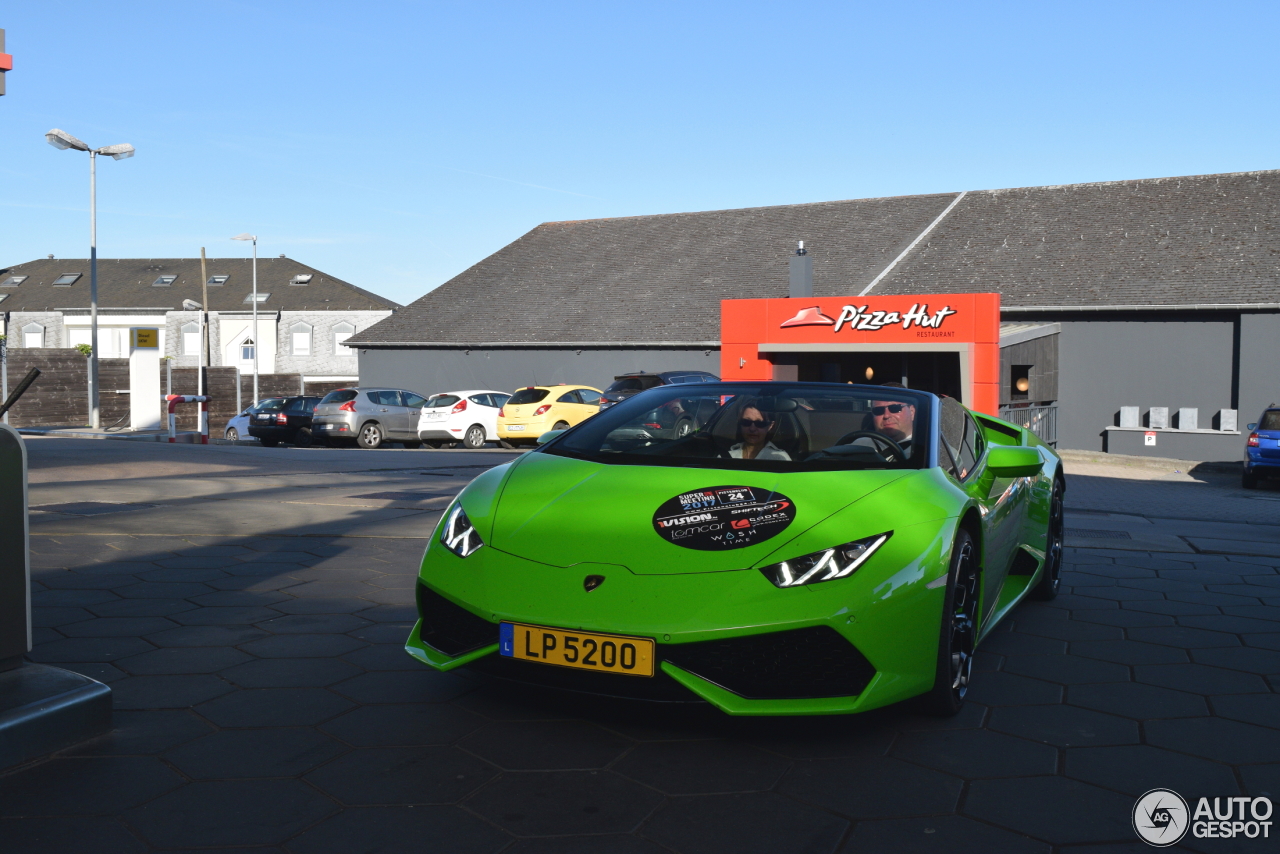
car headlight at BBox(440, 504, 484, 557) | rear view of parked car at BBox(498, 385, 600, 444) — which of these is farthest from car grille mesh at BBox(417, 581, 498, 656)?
rear view of parked car at BBox(498, 385, 600, 444)

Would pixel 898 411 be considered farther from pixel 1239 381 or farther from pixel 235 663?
pixel 1239 381

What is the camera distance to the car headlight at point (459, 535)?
3.72m

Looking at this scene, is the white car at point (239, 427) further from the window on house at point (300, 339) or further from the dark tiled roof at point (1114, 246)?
the window on house at point (300, 339)

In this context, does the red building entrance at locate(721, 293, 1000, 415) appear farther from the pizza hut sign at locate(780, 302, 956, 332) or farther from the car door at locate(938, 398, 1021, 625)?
the car door at locate(938, 398, 1021, 625)

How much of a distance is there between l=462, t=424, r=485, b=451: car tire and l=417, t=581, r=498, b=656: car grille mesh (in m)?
21.1

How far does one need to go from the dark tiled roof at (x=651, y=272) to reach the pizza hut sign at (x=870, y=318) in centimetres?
583

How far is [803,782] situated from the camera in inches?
125

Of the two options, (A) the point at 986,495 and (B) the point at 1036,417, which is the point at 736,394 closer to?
(A) the point at 986,495

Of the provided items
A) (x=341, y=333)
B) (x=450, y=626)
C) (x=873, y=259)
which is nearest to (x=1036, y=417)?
(x=873, y=259)

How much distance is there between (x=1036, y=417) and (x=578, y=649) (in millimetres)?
23788

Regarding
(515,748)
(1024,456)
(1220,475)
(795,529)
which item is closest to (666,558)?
(795,529)

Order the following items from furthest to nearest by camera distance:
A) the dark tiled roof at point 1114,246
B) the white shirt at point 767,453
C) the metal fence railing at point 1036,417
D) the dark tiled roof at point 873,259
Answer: the dark tiled roof at point 873,259, the dark tiled roof at point 1114,246, the metal fence railing at point 1036,417, the white shirt at point 767,453

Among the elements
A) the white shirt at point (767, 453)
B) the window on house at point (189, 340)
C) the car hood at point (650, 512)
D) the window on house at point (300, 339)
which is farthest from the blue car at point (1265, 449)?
the window on house at point (189, 340)

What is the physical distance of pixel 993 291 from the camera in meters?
28.6
